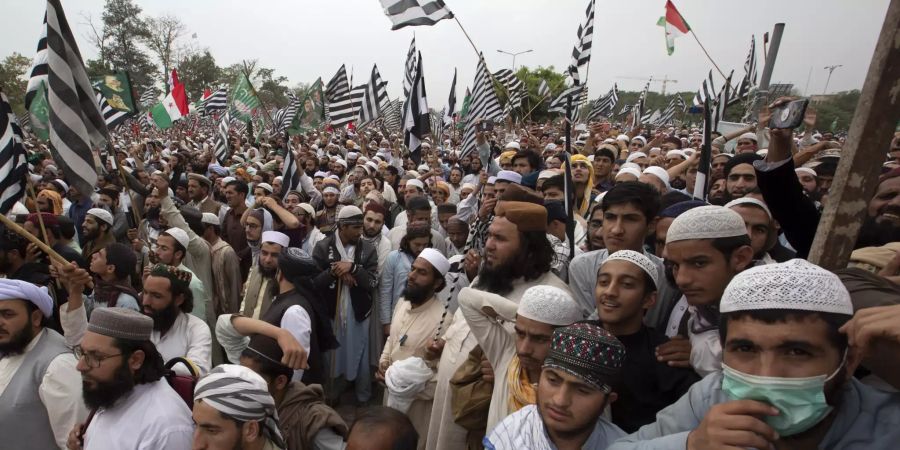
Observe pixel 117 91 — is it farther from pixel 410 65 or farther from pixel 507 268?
pixel 507 268

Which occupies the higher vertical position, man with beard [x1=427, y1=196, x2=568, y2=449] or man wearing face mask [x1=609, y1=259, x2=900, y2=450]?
man wearing face mask [x1=609, y1=259, x2=900, y2=450]

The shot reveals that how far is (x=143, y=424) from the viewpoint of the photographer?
2213 millimetres

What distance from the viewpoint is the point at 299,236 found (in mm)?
5602

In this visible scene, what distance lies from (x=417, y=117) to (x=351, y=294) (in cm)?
416

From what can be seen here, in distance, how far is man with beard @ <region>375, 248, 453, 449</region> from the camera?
136 inches

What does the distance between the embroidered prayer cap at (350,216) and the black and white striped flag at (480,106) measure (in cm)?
477

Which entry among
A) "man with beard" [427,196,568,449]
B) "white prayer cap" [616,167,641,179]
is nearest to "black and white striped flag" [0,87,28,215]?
"man with beard" [427,196,568,449]

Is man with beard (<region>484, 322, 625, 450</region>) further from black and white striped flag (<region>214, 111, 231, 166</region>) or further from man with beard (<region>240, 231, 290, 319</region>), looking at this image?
black and white striped flag (<region>214, 111, 231, 166</region>)

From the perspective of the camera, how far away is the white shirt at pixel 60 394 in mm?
2551

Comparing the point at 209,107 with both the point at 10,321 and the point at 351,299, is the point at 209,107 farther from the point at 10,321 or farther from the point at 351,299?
the point at 10,321

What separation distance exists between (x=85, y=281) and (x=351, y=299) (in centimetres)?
216

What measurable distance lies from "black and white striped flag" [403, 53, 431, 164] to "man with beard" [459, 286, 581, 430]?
581 centimetres

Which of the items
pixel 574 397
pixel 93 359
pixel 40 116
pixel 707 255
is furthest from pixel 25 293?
pixel 40 116

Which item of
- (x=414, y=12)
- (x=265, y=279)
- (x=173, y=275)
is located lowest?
(x=265, y=279)
